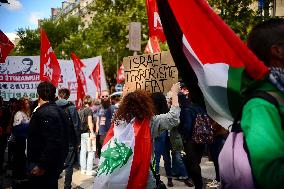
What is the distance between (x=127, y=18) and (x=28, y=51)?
32549 mm

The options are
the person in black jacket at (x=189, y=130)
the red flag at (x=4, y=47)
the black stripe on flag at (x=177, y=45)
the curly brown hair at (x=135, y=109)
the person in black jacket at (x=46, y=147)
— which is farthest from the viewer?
the red flag at (x=4, y=47)

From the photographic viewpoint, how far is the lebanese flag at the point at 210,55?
2117mm

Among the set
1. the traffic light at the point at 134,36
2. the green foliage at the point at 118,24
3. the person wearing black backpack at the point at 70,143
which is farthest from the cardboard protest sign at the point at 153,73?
the green foliage at the point at 118,24

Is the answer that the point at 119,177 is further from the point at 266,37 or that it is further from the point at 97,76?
the point at 97,76

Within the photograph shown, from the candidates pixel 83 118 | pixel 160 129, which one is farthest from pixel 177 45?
pixel 83 118

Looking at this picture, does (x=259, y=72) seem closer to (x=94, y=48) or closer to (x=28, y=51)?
(x=94, y=48)

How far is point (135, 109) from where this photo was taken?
13.7ft

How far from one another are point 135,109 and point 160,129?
1.10 feet

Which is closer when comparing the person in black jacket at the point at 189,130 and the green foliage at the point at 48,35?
the person in black jacket at the point at 189,130

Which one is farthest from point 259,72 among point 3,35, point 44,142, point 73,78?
point 73,78

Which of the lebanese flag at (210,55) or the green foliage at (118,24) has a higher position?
the green foliage at (118,24)

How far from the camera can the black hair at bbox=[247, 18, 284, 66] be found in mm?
1911

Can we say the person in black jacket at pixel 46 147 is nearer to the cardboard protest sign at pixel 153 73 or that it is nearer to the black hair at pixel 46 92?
the black hair at pixel 46 92

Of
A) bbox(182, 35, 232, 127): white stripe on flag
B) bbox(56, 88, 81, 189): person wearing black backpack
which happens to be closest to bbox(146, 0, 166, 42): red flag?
bbox(56, 88, 81, 189): person wearing black backpack
